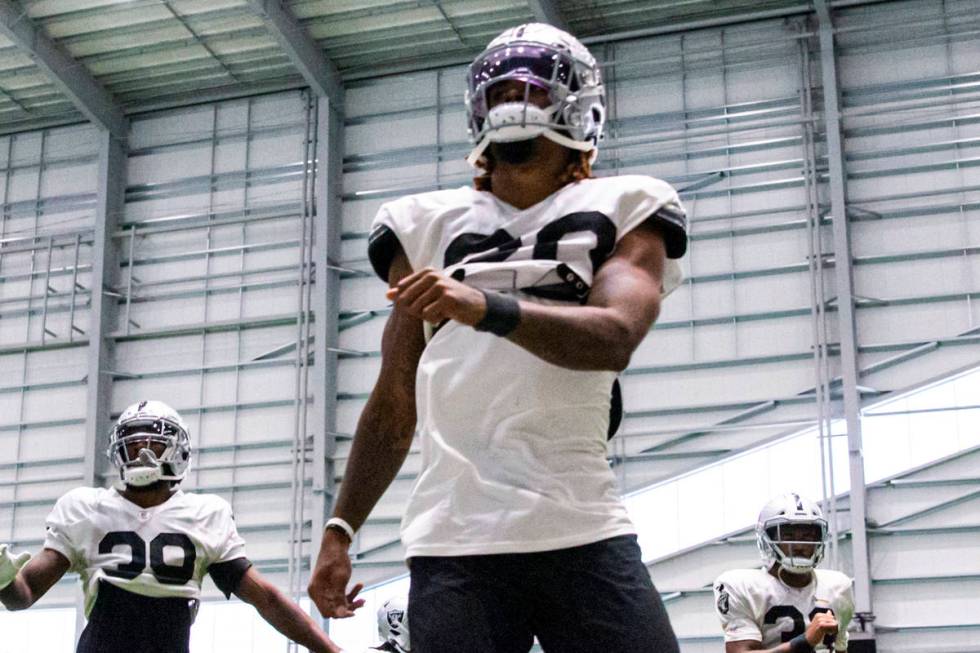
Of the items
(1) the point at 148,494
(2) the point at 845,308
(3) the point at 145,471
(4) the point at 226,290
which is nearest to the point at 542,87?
(3) the point at 145,471

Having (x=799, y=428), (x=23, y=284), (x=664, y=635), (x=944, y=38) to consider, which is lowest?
(x=664, y=635)

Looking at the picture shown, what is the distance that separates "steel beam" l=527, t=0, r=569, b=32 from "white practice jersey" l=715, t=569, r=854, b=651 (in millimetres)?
9181

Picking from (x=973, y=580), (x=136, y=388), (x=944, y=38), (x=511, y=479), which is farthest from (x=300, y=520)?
(x=511, y=479)

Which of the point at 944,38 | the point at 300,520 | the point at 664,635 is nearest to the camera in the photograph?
the point at 664,635

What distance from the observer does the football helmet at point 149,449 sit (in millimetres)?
6773

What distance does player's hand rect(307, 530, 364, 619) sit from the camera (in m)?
2.86

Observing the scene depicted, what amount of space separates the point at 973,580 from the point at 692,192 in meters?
5.35

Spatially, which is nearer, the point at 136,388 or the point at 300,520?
the point at 300,520

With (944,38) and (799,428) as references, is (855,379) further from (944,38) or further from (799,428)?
(944,38)

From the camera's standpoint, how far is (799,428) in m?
15.7

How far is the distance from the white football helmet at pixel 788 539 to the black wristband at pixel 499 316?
261 inches

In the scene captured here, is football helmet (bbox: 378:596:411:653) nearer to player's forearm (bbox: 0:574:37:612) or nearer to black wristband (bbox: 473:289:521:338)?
player's forearm (bbox: 0:574:37:612)

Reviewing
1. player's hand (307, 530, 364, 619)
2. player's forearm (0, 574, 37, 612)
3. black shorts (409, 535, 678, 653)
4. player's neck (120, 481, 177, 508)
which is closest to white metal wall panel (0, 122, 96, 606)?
player's neck (120, 481, 177, 508)

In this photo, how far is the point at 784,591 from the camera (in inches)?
341
